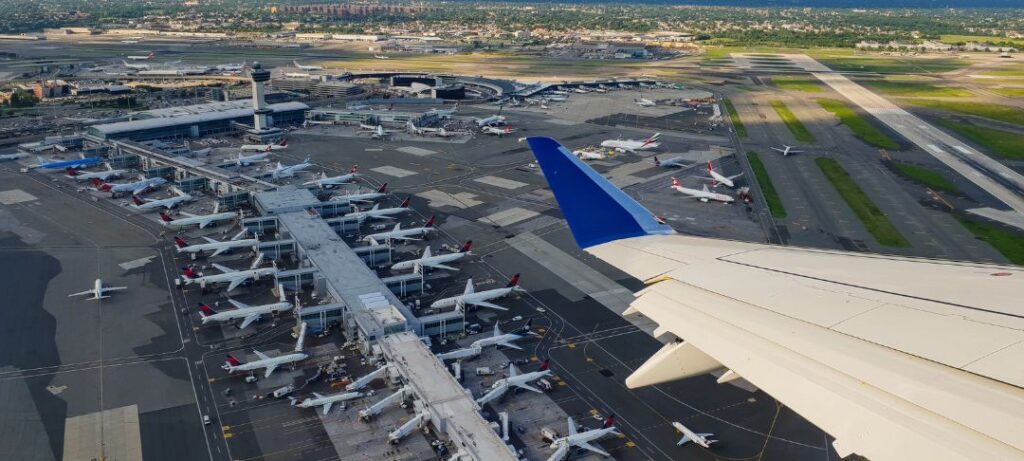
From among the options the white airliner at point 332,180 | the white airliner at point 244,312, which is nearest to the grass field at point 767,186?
the white airliner at point 332,180

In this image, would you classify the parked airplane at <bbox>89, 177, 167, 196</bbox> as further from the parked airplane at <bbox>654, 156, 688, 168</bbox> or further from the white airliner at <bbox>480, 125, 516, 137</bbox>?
the parked airplane at <bbox>654, 156, 688, 168</bbox>

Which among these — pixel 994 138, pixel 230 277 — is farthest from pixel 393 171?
pixel 994 138

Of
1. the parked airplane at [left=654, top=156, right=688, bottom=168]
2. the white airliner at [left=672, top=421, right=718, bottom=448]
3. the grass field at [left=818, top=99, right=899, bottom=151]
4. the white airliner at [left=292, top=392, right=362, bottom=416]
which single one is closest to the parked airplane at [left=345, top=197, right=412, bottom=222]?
the white airliner at [left=292, top=392, right=362, bottom=416]

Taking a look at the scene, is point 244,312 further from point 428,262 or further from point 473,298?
point 473,298

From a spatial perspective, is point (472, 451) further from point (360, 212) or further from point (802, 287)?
point (360, 212)

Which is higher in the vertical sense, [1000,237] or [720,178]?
[720,178]

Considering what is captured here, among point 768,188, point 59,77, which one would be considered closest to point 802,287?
point 768,188
